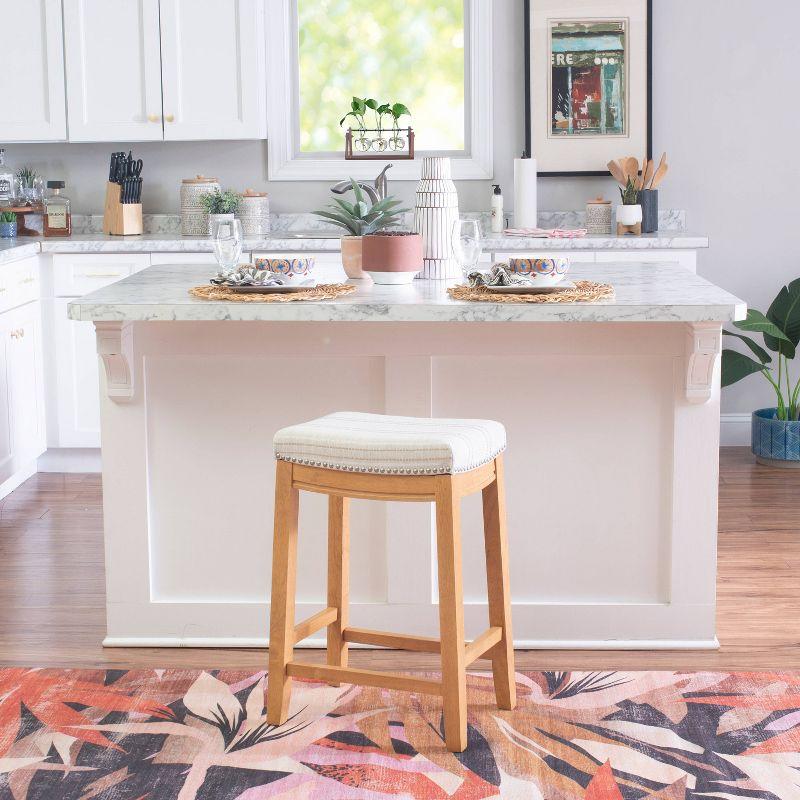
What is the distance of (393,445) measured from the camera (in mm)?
2098

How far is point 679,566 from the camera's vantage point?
272 cm

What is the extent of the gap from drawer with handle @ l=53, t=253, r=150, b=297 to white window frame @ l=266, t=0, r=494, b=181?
0.84 meters

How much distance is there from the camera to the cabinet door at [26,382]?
4215 millimetres

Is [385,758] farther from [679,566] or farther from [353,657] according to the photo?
[679,566]

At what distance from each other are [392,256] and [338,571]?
29.8 inches

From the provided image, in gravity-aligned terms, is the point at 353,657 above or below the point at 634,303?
below

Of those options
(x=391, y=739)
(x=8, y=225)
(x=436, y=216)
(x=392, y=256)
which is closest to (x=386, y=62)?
(x=8, y=225)

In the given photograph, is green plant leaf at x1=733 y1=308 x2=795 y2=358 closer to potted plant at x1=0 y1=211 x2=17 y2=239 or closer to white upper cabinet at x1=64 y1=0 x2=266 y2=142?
white upper cabinet at x1=64 y1=0 x2=266 y2=142

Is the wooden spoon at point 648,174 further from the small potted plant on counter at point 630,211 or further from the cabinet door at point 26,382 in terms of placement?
the cabinet door at point 26,382

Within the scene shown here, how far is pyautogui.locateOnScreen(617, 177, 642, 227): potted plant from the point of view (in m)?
4.57

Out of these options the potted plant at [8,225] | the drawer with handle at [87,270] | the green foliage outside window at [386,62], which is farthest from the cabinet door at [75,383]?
the green foliage outside window at [386,62]

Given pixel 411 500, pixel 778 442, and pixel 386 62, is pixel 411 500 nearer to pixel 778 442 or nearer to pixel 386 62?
pixel 778 442

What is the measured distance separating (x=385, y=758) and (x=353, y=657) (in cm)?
54

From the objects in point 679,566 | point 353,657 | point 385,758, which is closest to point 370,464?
point 385,758
